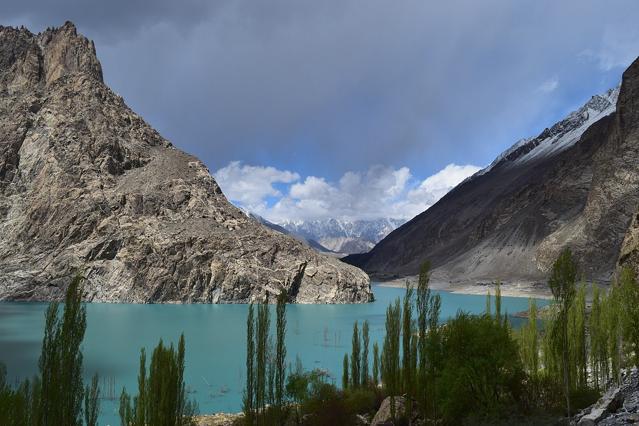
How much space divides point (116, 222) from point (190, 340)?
59.9 metres

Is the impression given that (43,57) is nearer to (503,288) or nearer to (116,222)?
(116,222)

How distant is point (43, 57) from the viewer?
441 ft

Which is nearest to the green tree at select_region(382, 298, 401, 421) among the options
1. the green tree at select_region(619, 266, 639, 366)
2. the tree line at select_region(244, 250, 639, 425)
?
the tree line at select_region(244, 250, 639, 425)

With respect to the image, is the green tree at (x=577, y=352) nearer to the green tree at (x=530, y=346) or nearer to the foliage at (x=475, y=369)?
the green tree at (x=530, y=346)

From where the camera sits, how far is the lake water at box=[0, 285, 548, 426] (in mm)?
32219

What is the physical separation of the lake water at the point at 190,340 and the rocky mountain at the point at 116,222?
31.2ft

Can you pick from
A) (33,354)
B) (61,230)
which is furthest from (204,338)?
(61,230)

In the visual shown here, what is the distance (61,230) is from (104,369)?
74039 mm

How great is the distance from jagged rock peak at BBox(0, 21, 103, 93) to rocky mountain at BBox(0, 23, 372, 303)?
91.9 inches

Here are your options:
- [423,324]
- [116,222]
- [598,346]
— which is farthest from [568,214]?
[423,324]

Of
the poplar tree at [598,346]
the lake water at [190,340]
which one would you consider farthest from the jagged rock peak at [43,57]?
the poplar tree at [598,346]

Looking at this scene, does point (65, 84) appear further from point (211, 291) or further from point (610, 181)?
point (610, 181)

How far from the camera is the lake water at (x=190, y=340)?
32.2 meters

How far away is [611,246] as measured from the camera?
11469 centimetres
